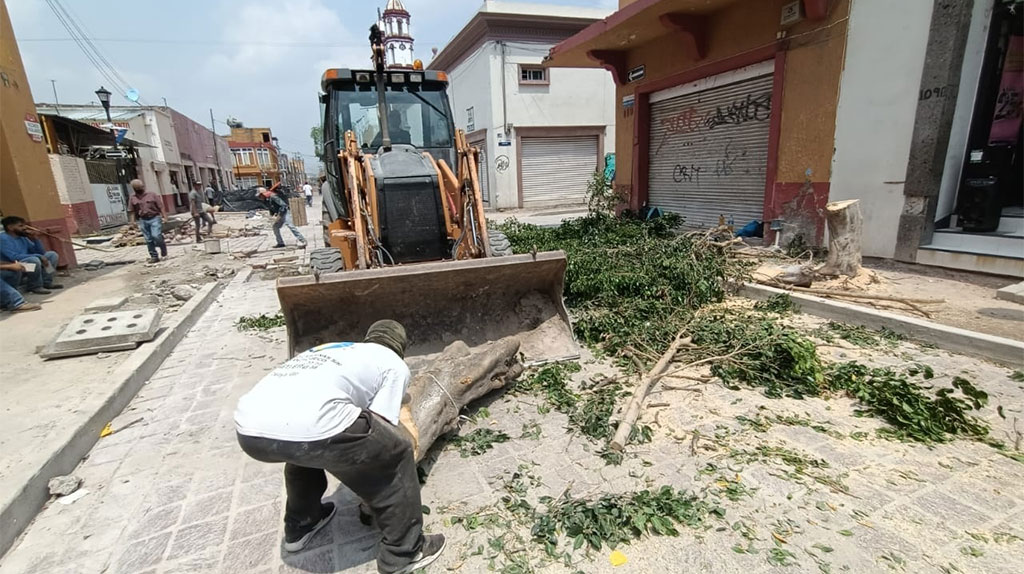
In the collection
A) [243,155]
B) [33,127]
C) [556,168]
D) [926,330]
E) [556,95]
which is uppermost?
[243,155]

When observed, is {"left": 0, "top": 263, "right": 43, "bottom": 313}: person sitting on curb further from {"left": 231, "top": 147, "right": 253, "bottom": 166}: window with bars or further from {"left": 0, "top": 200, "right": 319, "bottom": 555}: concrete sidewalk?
{"left": 231, "top": 147, "right": 253, "bottom": 166}: window with bars

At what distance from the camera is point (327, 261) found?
490cm

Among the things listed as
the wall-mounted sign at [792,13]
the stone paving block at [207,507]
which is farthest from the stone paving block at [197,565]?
the wall-mounted sign at [792,13]

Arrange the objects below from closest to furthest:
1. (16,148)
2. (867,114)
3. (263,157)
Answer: (867,114)
(16,148)
(263,157)

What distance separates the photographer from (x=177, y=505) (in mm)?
2803

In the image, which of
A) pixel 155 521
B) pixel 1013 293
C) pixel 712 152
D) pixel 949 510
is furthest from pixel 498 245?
pixel 712 152

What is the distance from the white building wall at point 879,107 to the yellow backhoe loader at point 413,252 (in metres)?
5.23

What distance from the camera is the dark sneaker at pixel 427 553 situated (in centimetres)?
225

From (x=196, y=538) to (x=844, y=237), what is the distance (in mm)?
6736

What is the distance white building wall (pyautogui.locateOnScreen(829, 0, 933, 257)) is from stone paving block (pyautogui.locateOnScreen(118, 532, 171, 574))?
8.32m

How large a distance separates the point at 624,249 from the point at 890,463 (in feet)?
15.4

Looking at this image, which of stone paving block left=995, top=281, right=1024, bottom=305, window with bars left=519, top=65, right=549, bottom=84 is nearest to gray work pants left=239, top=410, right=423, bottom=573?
stone paving block left=995, top=281, right=1024, bottom=305

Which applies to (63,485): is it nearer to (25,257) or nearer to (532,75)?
(25,257)

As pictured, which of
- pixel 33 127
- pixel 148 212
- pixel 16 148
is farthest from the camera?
pixel 148 212
